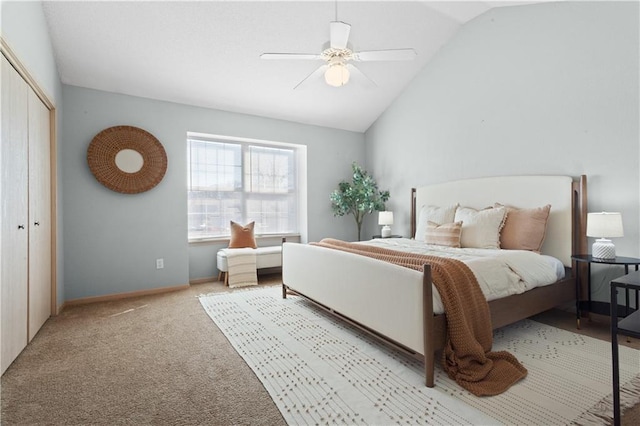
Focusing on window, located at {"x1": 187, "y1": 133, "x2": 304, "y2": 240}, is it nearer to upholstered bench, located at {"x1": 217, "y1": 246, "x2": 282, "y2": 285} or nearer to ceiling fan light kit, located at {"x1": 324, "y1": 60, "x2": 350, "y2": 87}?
upholstered bench, located at {"x1": 217, "y1": 246, "x2": 282, "y2": 285}

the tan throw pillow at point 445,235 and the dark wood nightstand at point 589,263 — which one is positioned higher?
the tan throw pillow at point 445,235

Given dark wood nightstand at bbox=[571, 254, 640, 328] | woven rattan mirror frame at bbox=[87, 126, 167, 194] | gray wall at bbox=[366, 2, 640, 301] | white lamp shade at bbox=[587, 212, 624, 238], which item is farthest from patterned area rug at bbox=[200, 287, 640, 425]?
woven rattan mirror frame at bbox=[87, 126, 167, 194]

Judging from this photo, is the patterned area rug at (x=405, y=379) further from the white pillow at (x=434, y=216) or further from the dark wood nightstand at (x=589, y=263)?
the white pillow at (x=434, y=216)

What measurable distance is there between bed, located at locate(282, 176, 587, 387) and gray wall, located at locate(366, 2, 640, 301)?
18 centimetres

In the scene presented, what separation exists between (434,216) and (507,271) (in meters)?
1.57

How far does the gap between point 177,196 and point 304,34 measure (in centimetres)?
252

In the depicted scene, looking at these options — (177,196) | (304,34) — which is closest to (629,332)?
(304,34)

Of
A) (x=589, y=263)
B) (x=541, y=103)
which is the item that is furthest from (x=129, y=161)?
(x=589, y=263)

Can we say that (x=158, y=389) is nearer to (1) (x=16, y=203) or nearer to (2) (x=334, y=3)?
(1) (x=16, y=203)

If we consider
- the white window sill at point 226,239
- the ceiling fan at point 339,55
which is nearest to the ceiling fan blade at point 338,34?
the ceiling fan at point 339,55

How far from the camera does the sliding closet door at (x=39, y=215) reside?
2531mm

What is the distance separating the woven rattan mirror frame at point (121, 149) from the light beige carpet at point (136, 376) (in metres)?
1.55

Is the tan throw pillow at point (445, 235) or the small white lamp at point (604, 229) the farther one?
the tan throw pillow at point (445, 235)

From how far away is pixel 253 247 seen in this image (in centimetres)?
459
